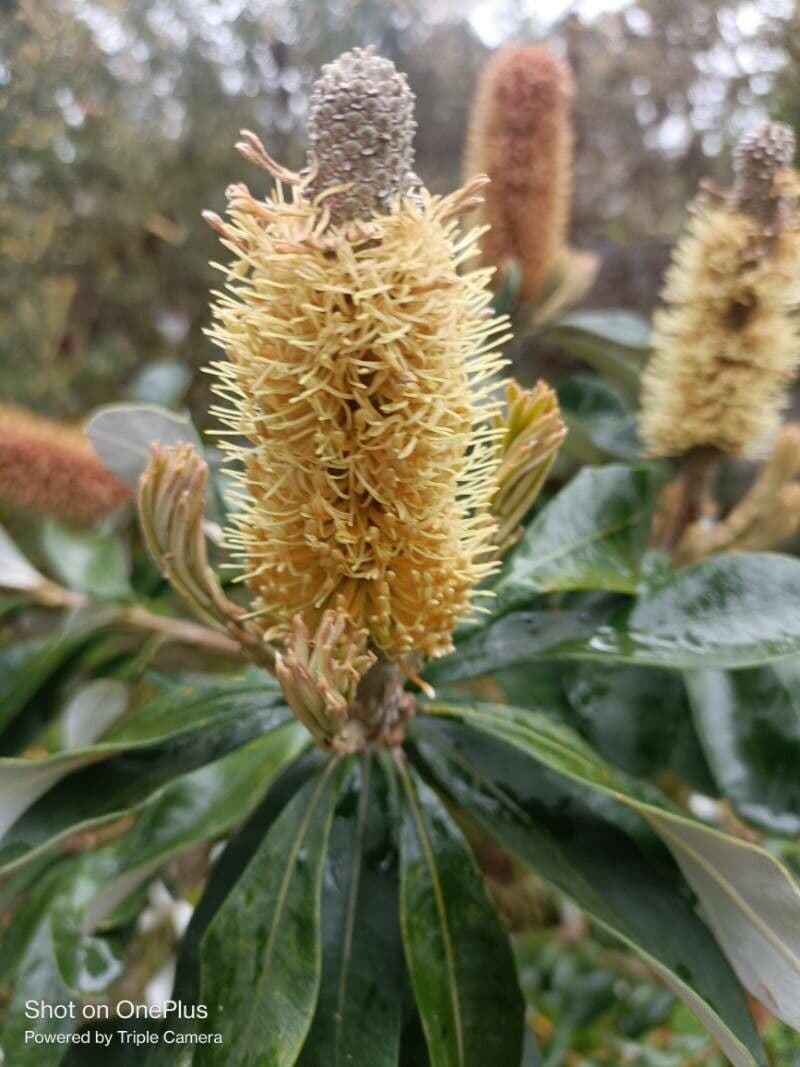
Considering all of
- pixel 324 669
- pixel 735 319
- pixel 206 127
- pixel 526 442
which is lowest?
pixel 324 669

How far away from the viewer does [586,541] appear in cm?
70

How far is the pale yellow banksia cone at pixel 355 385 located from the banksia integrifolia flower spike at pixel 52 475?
0.50 m

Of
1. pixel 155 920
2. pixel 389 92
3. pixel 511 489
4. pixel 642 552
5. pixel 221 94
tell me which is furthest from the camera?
pixel 221 94

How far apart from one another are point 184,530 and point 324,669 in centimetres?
14

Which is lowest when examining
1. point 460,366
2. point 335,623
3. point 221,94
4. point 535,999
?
point 535,999

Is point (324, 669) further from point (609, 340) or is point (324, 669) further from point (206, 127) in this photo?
point (206, 127)

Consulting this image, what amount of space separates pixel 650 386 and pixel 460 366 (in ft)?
1.44

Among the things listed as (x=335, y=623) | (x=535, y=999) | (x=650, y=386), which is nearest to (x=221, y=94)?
(x=650, y=386)

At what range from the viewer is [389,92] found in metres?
0.42

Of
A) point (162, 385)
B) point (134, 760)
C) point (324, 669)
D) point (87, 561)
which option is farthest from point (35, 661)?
point (324, 669)

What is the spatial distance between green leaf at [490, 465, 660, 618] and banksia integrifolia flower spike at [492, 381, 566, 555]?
0.09 m

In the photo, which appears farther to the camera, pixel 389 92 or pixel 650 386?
pixel 650 386

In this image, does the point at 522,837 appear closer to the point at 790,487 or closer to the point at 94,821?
the point at 94,821

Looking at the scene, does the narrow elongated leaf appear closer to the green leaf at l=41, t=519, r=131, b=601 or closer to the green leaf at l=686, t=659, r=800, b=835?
the green leaf at l=686, t=659, r=800, b=835
